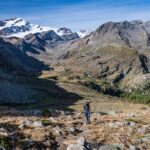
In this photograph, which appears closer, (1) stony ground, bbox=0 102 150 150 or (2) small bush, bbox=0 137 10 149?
(2) small bush, bbox=0 137 10 149

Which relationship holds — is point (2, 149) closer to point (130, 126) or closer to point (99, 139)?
point (99, 139)

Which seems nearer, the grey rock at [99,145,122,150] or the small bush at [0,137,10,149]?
the small bush at [0,137,10,149]

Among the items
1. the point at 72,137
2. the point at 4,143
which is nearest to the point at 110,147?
the point at 72,137

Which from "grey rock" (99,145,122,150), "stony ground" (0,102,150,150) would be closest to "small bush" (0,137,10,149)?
"stony ground" (0,102,150,150)

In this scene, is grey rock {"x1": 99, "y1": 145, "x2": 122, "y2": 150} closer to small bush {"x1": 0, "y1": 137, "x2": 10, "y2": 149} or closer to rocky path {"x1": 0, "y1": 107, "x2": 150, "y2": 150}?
rocky path {"x1": 0, "y1": 107, "x2": 150, "y2": 150}

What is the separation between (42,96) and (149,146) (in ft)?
459

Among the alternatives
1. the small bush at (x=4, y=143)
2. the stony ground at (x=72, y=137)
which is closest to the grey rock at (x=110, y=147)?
the stony ground at (x=72, y=137)

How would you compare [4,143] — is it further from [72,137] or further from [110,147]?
[110,147]

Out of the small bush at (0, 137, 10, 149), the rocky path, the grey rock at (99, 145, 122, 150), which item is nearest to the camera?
the small bush at (0, 137, 10, 149)

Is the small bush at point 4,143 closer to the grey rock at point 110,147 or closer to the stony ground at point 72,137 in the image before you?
the stony ground at point 72,137

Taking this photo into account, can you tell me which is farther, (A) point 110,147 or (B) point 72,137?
(B) point 72,137

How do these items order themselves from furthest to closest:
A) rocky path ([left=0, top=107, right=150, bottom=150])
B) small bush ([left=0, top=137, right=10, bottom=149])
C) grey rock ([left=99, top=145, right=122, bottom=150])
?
grey rock ([left=99, top=145, right=122, bottom=150]), rocky path ([left=0, top=107, right=150, bottom=150]), small bush ([left=0, top=137, right=10, bottom=149])

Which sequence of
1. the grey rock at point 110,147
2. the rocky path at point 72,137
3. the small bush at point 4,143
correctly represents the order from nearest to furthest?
the small bush at point 4,143, the rocky path at point 72,137, the grey rock at point 110,147

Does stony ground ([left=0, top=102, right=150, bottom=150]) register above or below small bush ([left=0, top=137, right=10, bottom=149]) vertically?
below
